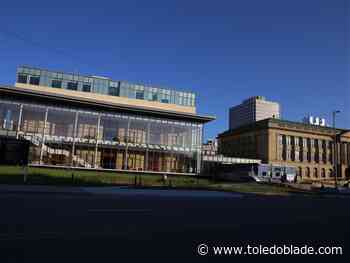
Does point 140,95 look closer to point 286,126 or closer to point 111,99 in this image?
point 111,99

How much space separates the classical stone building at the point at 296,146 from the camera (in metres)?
71.4

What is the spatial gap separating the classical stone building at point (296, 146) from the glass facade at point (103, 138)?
804 inches

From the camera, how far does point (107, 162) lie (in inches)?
2056

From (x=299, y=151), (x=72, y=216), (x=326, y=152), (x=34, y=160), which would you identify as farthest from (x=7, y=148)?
(x=326, y=152)

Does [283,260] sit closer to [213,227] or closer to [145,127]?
[213,227]

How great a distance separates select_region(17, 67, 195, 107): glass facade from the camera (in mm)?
59938

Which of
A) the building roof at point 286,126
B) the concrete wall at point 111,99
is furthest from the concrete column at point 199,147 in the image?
the building roof at point 286,126

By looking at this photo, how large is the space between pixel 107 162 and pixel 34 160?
1054cm

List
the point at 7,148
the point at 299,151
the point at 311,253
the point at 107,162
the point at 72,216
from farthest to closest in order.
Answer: the point at 299,151, the point at 107,162, the point at 7,148, the point at 72,216, the point at 311,253

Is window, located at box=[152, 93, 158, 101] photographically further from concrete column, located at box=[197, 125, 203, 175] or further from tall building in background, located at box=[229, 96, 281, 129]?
tall building in background, located at box=[229, 96, 281, 129]

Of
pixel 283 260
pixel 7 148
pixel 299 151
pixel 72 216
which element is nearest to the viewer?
pixel 283 260

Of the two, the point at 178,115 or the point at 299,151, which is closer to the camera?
the point at 178,115

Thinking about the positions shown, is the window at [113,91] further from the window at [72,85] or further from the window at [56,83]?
the window at [56,83]

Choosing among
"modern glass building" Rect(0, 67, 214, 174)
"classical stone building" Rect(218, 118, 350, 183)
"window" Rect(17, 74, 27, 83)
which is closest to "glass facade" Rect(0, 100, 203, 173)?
"modern glass building" Rect(0, 67, 214, 174)
